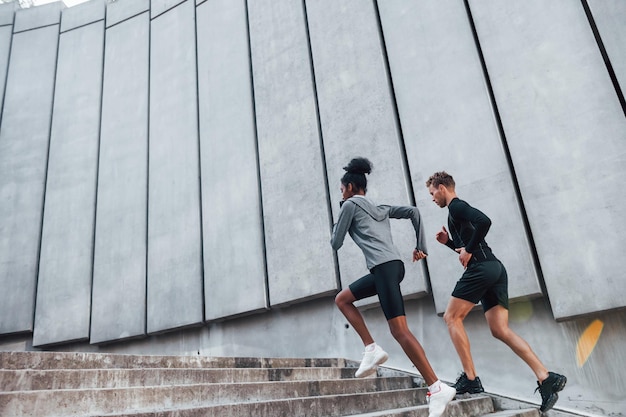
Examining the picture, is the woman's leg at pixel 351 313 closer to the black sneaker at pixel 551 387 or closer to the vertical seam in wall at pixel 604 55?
the black sneaker at pixel 551 387

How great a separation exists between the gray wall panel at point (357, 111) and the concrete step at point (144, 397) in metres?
1.98

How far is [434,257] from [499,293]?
1546mm

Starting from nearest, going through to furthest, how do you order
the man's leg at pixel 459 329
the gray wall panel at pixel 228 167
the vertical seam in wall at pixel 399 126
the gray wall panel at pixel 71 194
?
the man's leg at pixel 459 329 → the vertical seam in wall at pixel 399 126 → the gray wall panel at pixel 228 167 → the gray wall panel at pixel 71 194

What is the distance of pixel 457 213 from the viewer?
346cm

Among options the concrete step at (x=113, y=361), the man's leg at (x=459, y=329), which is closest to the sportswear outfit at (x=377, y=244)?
the man's leg at (x=459, y=329)

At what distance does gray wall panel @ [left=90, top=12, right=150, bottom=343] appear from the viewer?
7.32 metres

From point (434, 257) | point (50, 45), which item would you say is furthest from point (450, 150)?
point (50, 45)

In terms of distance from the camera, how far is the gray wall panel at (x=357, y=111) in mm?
5406

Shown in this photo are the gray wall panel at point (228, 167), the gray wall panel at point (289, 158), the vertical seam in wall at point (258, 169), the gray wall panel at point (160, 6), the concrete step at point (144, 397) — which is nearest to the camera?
the concrete step at point (144, 397)

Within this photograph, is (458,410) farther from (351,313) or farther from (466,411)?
(351,313)

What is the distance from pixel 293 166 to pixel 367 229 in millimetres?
3250

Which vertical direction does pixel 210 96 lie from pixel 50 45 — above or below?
below

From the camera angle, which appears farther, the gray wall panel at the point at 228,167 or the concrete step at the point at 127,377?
the gray wall panel at the point at 228,167

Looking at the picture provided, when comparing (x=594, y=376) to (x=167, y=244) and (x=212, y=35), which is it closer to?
(x=167, y=244)
